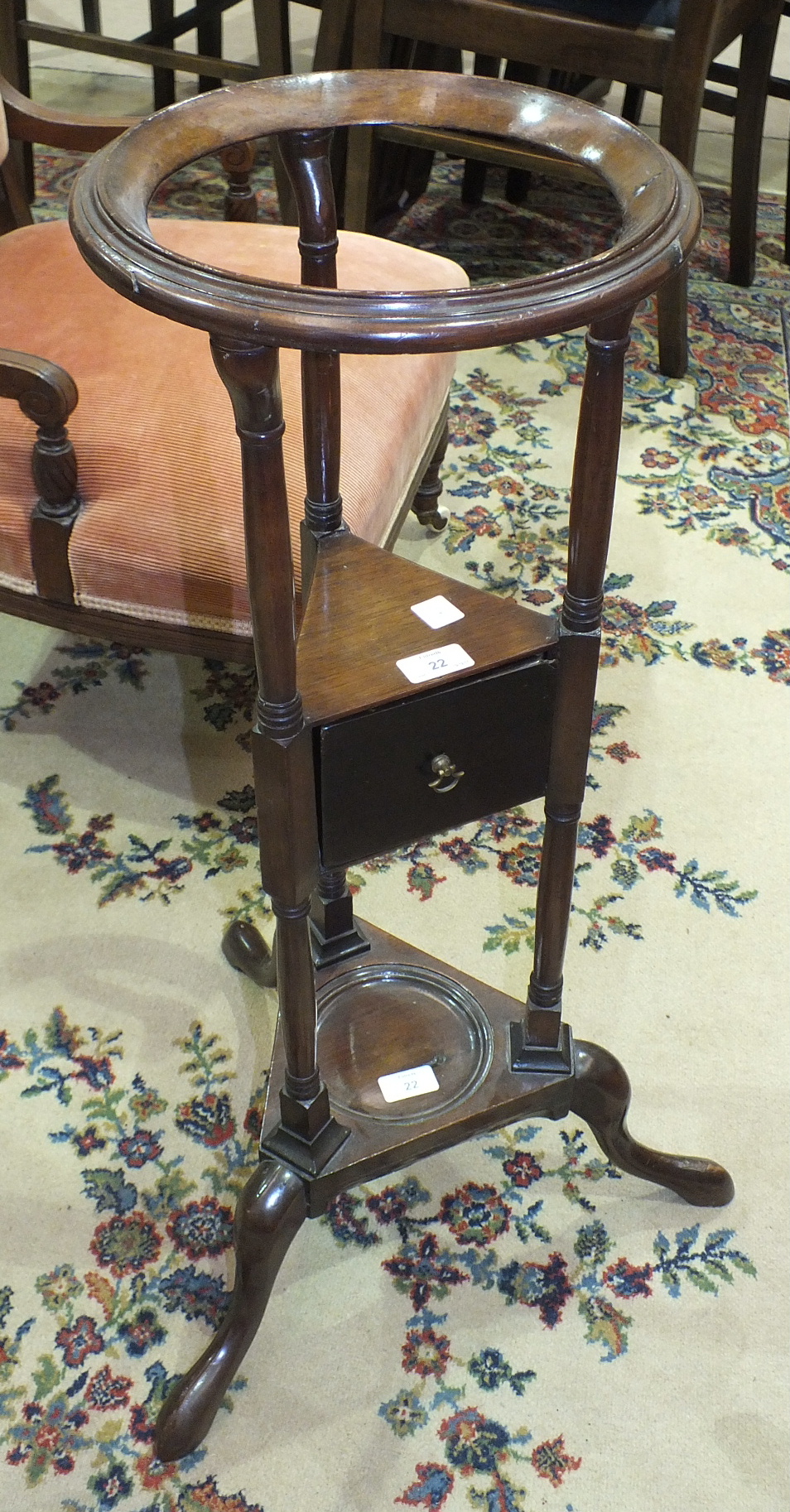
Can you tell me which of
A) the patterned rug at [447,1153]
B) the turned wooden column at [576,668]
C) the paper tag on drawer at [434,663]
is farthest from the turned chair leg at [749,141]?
the paper tag on drawer at [434,663]

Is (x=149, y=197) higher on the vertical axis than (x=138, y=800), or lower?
higher

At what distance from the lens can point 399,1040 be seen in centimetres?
132

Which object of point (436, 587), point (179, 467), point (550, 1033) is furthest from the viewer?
point (179, 467)

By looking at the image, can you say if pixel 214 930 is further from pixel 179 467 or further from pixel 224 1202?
pixel 179 467

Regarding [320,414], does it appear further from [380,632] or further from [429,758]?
[429,758]

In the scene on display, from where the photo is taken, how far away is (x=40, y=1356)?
125 cm

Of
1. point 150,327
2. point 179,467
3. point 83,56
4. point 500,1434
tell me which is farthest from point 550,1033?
point 83,56

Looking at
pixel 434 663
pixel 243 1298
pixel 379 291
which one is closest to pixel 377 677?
pixel 434 663

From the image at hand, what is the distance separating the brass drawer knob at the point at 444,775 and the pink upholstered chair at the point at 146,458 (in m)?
0.47

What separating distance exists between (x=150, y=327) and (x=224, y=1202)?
103 cm

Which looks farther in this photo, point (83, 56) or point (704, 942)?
point (83, 56)

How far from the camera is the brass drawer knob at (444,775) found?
100cm

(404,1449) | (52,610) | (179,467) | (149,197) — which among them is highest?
(149,197)

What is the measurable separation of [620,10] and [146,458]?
5.14 ft
